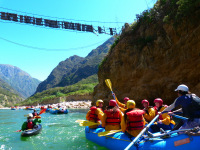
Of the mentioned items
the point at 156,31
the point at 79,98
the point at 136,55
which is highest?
the point at 156,31

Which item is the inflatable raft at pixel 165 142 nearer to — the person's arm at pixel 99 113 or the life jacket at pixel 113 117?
the life jacket at pixel 113 117

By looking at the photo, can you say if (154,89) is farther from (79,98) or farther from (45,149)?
(79,98)

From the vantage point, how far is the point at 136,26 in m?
14.8

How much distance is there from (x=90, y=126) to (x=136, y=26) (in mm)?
10821

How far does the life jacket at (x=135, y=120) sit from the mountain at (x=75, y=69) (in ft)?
320

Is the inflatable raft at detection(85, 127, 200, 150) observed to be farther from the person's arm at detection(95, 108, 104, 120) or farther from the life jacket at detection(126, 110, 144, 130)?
the person's arm at detection(95, 108, 104, 120)

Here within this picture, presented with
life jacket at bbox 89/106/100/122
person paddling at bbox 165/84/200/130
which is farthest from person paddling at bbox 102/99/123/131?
person paddling at bbox 165/84/200/130

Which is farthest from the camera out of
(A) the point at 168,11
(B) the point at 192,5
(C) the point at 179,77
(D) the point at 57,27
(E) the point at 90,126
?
(D) the point at 57,27

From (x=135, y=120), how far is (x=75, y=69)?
148 meters

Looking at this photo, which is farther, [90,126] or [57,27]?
[57,27]

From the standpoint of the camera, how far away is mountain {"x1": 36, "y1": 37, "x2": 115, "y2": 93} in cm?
11825

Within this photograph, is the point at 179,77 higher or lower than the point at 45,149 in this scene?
higher

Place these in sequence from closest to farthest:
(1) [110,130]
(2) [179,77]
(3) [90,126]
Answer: (1) [110,130] < (3) [90,126] < (2) [179,77]

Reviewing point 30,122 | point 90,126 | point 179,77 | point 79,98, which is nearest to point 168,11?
point 179,77
